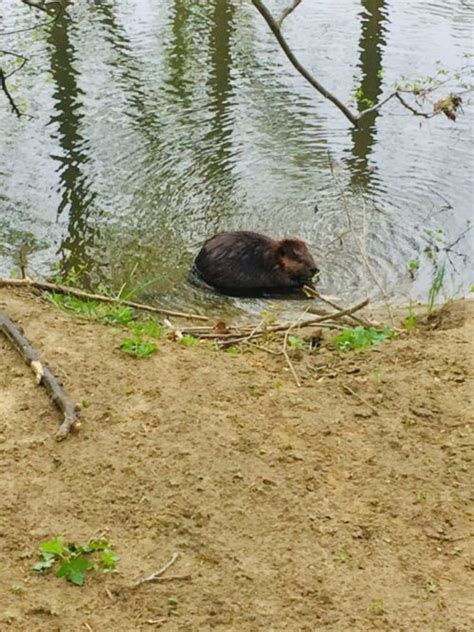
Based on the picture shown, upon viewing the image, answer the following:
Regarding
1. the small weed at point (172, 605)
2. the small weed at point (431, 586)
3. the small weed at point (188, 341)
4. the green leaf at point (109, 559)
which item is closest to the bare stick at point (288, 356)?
the small weed at point (188, 341)

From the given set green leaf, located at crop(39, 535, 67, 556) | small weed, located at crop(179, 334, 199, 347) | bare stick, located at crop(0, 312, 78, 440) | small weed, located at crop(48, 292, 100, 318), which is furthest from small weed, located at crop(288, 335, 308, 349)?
green leaf, located at crop(39, 535, 67, 556)

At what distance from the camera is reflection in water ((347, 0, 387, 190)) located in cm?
1120

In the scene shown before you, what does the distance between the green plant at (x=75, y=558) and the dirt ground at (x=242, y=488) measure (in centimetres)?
4

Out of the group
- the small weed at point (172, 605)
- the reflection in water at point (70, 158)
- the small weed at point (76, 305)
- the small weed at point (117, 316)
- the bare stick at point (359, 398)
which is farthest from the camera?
the reflection in water at point (70, 158)

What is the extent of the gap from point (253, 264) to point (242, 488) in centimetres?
483

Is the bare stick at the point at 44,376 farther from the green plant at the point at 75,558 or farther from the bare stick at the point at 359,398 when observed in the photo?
the bare stick at the point at 359,398

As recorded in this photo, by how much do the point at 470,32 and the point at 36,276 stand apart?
10.7m

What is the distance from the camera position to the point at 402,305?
26.9ft

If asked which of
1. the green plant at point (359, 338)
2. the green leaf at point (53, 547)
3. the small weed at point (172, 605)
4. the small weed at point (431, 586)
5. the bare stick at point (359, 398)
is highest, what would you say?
the green leaf at point (53, 547)

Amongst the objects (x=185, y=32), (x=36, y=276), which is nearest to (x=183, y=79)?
(x=185, y=32)

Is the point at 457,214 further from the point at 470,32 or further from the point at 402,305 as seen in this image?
the point at 470,32

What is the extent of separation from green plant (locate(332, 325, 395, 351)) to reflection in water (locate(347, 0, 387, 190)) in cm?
367

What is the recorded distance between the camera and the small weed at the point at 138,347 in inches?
213

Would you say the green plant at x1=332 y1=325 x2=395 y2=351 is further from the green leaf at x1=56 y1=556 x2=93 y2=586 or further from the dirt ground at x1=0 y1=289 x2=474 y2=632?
the green leaf at x1=56 y1=556 x2=93 y2=586
